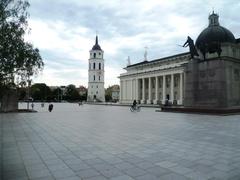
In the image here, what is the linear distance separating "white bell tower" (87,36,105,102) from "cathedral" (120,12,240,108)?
1701 centimetres

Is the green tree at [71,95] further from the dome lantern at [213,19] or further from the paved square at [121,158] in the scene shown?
the paved square at [121,158]

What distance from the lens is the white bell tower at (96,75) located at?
119188mm

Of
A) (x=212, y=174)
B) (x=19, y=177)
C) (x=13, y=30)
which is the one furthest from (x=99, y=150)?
(x=13, y=30)

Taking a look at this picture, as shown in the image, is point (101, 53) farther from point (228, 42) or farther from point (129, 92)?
point (228, 42)

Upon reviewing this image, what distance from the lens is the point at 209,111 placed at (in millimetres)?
23062

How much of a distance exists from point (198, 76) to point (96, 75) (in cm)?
9689

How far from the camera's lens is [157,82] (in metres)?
81.1

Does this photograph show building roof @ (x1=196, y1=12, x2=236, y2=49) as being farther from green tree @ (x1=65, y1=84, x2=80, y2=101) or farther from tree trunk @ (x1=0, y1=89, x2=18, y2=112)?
green tree @ (x1=65, y1=84, x2=80, y2=101)

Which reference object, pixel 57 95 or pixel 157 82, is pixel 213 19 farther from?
A: pixel 57 95

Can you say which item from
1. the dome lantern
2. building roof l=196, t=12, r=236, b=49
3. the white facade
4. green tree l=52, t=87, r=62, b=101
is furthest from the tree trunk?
green tree l=52, t=87, r=62, b=101

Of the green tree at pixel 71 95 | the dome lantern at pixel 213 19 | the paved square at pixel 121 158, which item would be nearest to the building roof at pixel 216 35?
the dome lantern at pixel 213 19

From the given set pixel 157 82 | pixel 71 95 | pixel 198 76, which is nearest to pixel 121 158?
pixel 198 76

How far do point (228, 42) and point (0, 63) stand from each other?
191 feet

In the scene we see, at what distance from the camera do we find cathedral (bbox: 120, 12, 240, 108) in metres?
23.9
